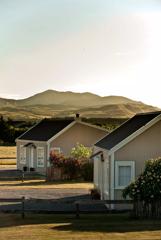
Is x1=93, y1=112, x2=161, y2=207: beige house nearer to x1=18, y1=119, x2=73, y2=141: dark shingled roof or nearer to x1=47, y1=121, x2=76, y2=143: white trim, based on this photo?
x1=47, y1=121, x2=76, y2=143: white trim

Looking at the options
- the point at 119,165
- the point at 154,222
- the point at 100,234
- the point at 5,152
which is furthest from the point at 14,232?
the point at 5,152

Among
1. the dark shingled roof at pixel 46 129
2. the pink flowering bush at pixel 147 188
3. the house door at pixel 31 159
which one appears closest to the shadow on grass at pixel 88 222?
the pink flowering bush at pixel 147 188

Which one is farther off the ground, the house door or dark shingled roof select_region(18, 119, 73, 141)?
dark shingled roof select_region(18, 119, 73, 141)

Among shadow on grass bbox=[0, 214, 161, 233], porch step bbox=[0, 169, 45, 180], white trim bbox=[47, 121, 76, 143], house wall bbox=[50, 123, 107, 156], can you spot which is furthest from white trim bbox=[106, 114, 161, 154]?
house wall bbox=[50, 123, 107, 156]

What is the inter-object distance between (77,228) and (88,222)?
1523 mm

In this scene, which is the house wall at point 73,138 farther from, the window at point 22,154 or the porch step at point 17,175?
the window at point 22,154

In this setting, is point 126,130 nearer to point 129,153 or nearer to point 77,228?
point 129,153

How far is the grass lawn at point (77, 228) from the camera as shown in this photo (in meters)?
17.7

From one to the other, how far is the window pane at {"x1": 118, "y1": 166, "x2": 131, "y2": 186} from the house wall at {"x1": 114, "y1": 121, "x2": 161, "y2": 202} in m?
0.39

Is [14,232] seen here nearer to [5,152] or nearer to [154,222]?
[154,222]

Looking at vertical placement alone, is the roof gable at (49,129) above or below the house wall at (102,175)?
above

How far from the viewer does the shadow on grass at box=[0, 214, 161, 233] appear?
19.2m

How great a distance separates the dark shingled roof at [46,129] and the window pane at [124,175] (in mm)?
23496

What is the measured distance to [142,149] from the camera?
28.1 meters
